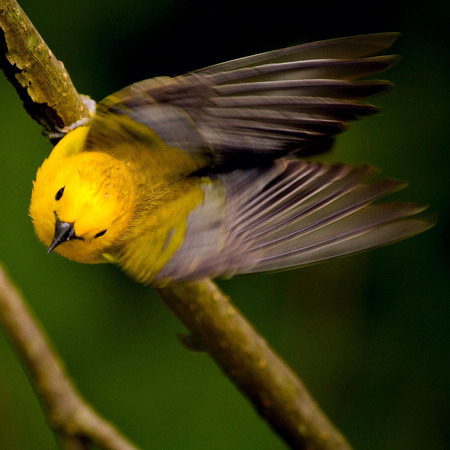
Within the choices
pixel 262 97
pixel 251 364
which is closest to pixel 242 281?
pixel 251 364

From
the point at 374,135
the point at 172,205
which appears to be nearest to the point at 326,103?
the point at 172,205

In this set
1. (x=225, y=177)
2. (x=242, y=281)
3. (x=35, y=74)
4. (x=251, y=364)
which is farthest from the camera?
(x=242, y=281)

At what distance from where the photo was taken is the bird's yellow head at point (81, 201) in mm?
814

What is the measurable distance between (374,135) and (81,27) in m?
0.63

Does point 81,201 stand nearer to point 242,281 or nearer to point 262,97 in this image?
point 262,97

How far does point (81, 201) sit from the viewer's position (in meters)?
0.81

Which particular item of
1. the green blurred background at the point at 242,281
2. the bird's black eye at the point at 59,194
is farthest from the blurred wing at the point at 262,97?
the green blurred background at the point at 242,281

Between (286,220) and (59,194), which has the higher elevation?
(59,194)

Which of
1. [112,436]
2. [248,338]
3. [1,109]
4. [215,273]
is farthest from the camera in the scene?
[1,109]

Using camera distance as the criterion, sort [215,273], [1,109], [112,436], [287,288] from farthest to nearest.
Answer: [287,288] < [1,109] < [112,436] < [215,273]

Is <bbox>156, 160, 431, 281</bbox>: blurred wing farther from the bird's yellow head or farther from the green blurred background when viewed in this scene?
the green blurred background

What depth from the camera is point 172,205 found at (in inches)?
35.2

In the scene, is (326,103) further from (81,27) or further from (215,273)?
(81,27)

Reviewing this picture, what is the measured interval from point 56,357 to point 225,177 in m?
0.32
